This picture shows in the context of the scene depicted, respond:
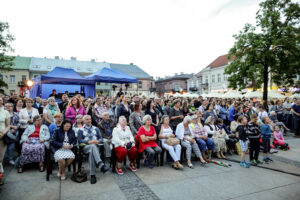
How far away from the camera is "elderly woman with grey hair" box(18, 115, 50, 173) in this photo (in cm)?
427

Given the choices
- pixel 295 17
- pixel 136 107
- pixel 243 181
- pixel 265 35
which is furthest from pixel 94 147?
pixel 295 17

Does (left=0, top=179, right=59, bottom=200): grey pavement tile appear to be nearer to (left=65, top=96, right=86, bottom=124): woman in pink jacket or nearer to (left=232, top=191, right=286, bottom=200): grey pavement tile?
(left=65, top=96, right=86, bottom=124): woman in pink jacket

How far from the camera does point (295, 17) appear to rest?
56.7 ft

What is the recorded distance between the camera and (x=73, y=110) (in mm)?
5645

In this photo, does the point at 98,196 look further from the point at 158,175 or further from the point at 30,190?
the point at 158,175

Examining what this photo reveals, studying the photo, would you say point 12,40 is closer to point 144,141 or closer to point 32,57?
point 32,57

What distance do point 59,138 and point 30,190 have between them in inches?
45.1

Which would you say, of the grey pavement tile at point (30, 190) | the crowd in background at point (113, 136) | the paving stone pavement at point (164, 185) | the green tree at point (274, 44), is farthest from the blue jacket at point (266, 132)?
the green tree at point (274, 44)

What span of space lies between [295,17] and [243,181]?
20590 millimetres

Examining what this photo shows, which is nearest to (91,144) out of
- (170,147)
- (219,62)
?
(170,147)

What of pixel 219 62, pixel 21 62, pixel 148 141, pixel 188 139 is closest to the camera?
pixel 148 141

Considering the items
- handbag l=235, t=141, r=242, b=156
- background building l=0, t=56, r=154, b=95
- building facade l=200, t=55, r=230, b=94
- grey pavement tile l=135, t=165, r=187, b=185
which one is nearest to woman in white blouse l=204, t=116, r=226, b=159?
A: handbag l=235, t=141, r=242, b=156

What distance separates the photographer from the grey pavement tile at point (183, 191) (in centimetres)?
335

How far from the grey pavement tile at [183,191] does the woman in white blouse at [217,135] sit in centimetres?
218
